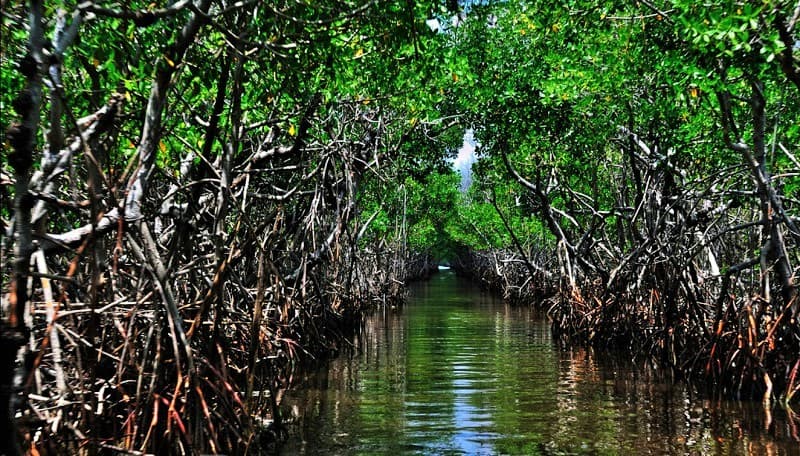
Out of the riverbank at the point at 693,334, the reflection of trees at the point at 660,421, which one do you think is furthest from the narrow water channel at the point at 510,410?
the riverbank at the point at 693,334

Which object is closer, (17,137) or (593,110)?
(17,137)

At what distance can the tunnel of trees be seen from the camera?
390 centimetres

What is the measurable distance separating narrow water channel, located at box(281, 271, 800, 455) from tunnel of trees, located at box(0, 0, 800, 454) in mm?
495

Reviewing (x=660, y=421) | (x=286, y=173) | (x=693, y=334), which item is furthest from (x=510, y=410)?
(x=286, y=173)

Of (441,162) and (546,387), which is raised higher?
(441,162)

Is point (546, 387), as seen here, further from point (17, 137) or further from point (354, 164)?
point (17, 137)

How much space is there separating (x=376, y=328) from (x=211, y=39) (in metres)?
11.2

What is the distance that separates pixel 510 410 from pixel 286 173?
4.98 meters

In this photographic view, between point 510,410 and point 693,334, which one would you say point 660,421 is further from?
point 693,334

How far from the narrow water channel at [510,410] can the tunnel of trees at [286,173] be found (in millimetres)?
495

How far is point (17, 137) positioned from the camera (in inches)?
102

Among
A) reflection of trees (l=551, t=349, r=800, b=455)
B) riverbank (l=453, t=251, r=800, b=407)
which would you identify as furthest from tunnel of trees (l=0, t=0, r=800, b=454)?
reflection of trees (l=551, t=349, r=800, b=455)

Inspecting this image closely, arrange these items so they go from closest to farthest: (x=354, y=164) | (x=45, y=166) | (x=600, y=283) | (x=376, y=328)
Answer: (x=45, y=166) < (x=354, y=164) < (x=600, y=283) < (x=376, y=328)

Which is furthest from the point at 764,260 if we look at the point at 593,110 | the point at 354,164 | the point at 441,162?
the point at 441,162
